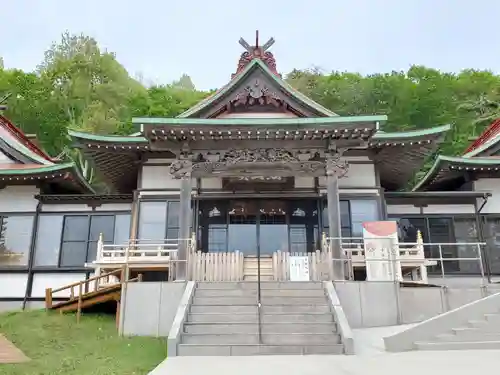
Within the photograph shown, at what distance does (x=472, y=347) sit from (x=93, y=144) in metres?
11.5

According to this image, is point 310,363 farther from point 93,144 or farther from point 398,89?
point 398,89

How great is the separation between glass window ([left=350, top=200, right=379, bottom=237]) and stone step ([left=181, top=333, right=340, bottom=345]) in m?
6.63

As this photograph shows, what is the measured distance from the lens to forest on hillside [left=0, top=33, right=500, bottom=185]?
34.2 metres

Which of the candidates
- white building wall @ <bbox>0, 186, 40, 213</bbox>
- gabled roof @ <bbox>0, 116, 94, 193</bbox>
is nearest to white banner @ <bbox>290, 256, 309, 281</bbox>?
gabled roof @ <bbox>0, 116, 94, 193</bbox>

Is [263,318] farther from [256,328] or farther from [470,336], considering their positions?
[470,336]

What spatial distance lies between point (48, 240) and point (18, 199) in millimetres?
1973

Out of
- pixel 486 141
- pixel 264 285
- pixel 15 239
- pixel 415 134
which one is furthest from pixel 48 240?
pixel 486 141

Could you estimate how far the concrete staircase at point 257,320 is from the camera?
27.3ft

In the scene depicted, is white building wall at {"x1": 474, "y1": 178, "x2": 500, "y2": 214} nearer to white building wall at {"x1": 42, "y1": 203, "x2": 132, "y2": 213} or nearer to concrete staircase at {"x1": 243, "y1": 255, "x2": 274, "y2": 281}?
concrete staircase at {"x1": 243, "y1": 255, "x2": 274, "y2": 281}

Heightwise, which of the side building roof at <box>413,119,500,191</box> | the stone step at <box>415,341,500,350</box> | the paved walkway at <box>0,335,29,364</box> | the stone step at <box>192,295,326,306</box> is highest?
the side building roof at <box>413,119,500,191</box>

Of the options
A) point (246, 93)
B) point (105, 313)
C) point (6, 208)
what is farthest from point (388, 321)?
point (6, 208)

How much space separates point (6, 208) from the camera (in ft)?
52.4

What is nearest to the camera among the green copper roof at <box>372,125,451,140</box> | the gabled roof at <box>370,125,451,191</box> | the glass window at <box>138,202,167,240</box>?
the green copper roof at <box>372,125,451,140</box>

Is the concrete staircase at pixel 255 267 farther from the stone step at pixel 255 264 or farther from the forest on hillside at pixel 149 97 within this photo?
the forest on hillside at pixel 149 97
